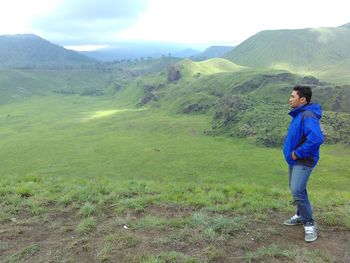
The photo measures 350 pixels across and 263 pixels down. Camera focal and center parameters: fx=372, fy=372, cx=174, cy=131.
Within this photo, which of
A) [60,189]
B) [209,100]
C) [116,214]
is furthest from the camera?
[209,100]

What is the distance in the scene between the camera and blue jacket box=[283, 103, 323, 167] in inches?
388

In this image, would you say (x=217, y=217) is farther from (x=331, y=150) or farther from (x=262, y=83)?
(x=262, y=83)

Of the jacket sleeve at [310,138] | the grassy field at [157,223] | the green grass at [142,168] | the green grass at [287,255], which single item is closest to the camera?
the green grass at [287,255]

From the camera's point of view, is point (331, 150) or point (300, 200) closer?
point (300, 200)

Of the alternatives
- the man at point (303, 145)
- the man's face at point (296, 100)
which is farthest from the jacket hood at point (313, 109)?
the man's face at point (296, 100)

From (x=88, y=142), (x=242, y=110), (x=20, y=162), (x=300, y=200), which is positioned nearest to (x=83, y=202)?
(x=300, y=200)

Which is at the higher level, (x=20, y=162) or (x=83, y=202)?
(x=83, y=202)

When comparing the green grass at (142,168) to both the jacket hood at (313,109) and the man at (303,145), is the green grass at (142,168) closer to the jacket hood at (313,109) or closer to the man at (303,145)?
the man at (303,145)

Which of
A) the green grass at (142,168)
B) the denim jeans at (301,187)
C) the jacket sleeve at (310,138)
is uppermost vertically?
the jacket sleeve at (310,138)

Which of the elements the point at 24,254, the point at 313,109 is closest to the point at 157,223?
the point at 24,254

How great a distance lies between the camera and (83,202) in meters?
14.3

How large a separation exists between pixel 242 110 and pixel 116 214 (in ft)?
300

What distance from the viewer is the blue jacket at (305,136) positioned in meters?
9.87

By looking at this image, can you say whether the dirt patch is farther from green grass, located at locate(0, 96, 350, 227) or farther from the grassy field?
green grass, located at locate(0, 96, 350, 227)
